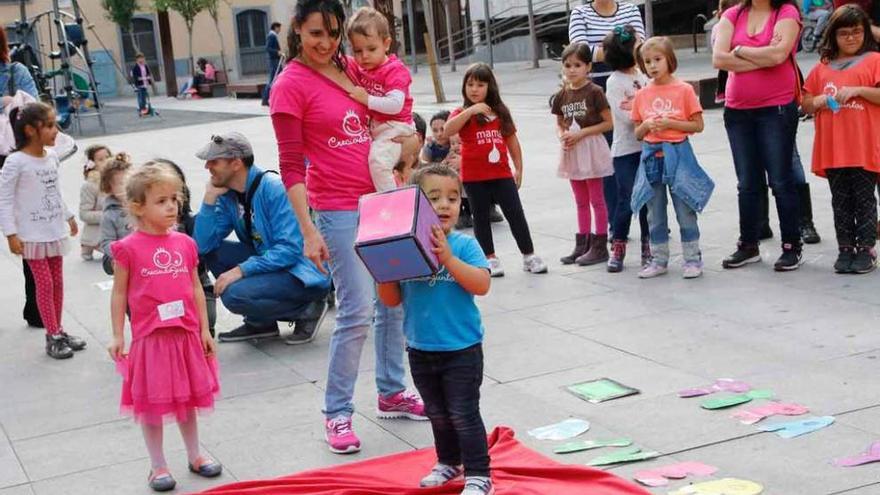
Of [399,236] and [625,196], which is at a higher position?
[399,236]

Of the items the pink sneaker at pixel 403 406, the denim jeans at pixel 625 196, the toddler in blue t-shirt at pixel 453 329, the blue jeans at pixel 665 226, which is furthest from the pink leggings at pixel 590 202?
the toddler in blue t-shirt at pixel 453 329

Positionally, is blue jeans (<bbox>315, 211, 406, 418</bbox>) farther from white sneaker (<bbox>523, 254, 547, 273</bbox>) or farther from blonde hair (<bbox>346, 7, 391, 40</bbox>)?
white sneaker (<bbox>523, 254, 547, 273</bbox>)

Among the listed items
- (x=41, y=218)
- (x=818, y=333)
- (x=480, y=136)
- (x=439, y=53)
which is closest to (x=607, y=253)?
(x=480, y=136)

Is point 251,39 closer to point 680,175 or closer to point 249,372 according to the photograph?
point 680,175

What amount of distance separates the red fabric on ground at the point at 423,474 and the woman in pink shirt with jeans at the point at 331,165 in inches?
13.2

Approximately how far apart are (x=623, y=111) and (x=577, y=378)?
2883 mm

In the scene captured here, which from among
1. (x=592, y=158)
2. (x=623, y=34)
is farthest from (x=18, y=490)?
(x=623, y=34)

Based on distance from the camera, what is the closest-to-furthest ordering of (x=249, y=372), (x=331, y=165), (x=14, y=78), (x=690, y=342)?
(x=331, y=165)
(x=690, y=342)
(x=249, y=372)
(x=14, y=78)

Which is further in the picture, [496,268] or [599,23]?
[599,23]

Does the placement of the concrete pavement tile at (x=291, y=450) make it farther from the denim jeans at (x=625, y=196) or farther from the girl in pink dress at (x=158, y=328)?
the denim jeans at (x=625, y=196)

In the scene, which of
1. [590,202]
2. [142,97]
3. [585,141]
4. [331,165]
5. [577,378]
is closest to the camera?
[331,165]

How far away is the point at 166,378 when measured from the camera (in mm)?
4969

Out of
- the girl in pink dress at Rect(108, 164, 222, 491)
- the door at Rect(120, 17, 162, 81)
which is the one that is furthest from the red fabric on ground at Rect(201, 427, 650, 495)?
the door at Rect(120, 17, 162, 81)

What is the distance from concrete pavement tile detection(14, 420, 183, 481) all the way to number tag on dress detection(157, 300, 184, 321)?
0.75 metres
